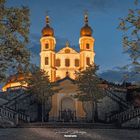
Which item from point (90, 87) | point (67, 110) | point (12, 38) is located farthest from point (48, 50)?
point (12, 38)

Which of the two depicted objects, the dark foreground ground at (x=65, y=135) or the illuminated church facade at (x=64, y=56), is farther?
the illuminated church facade at (x=64, y=56)

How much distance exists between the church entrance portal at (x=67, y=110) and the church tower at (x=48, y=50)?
47755mm

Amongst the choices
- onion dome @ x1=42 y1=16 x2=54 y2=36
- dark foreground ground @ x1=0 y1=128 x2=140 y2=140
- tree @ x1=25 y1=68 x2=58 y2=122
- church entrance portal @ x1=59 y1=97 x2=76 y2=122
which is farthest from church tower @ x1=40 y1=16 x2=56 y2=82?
dark foreground ground @ x1=0 y1=128 x2=140 y2=140

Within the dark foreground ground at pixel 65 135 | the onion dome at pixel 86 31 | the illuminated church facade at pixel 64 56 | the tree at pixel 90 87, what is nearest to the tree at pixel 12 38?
the dark foreground ground at pixel 65 135

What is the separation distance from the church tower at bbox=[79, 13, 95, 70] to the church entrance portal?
5018 cm

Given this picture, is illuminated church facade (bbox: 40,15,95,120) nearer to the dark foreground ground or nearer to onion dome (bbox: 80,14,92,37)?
onion dome (bbox: 80,14,92,37)

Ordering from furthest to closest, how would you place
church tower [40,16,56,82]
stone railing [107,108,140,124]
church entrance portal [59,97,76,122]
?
church tower [40,16,56,82] < church entrance portal [59,97,76,122] < stone railing [107,108,140,124]

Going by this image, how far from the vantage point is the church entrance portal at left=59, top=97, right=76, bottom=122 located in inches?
3095

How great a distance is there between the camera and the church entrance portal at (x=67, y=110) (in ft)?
258

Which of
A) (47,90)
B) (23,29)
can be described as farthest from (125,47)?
(47,90)

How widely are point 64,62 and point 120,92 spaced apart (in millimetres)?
45802

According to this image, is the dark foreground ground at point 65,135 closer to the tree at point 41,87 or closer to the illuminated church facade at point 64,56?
the tree at point 41,87

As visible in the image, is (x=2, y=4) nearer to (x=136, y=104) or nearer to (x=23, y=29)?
(x=23, y=29)

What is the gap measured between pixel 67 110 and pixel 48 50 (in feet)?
171
